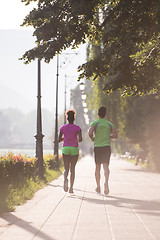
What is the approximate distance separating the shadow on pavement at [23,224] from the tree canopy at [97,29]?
468cm

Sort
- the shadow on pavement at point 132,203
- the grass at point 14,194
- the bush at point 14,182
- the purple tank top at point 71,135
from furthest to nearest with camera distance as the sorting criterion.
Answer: the purple tank top at point 71,135
the bush at point 14,182
the grass at point 14,194
the shadow on pavement at point 132,203

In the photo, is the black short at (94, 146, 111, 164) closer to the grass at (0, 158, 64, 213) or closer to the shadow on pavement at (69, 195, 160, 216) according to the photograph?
the shadow on pavement at (69, 195, 160, 216)

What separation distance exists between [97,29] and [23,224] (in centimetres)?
672

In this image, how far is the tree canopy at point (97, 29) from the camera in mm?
10883

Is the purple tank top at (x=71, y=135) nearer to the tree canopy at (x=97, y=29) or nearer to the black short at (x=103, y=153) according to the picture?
the black short at (x=103, y=153)

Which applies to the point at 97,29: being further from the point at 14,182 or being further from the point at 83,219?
the point at 83,219

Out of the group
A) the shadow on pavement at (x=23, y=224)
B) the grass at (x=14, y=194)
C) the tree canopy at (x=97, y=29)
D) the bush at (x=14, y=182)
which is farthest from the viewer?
the tree canopy at (x=97, y=29)

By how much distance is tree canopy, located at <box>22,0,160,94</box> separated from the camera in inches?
428

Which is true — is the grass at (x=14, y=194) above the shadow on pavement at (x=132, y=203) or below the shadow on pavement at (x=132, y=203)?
above

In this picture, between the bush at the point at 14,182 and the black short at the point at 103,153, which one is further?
the black short at the point at 103,153

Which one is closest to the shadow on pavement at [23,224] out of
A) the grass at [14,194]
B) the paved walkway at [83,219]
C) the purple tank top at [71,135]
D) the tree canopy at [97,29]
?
the paved walkway at [83,219]

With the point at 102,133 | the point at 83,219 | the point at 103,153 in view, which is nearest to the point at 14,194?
the point at 103,153

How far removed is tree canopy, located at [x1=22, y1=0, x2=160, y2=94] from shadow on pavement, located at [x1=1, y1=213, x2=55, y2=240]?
15.4 feet

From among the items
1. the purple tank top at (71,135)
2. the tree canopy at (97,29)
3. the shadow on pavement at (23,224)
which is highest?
the tree canopy at (97,29)
